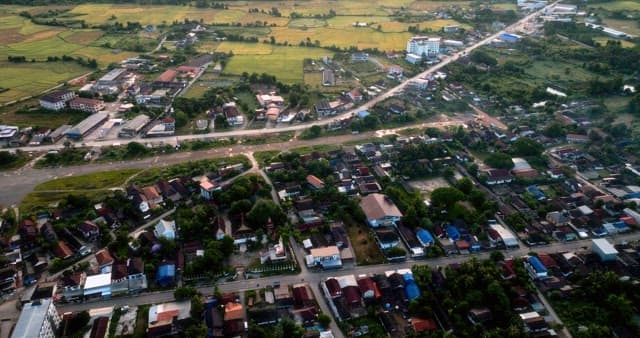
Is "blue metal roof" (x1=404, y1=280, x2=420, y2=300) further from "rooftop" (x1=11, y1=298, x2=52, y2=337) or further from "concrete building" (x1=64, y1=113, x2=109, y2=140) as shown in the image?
"concrete building" (x1=64, y1=113, x2=109, y2=140)

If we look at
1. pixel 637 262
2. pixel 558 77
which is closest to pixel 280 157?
pixel 637 262

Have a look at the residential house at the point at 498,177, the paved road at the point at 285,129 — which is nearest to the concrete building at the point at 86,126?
the paved road at the point at 285,129

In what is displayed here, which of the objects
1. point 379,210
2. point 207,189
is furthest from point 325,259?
point 207,189

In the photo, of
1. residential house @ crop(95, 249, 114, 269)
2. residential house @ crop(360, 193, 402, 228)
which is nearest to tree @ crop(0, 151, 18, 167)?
residential house @ crop(95, 249, 114, 269)

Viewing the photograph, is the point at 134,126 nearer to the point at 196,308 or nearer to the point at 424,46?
the point at 196,308

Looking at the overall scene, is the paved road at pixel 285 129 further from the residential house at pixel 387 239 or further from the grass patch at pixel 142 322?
the grass patch at pixel 142 322

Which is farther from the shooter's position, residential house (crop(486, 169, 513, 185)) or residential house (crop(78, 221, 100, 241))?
residential house (crop(486, 169, 513, 185))

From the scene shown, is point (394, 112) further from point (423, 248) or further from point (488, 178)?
point (423, 248)
